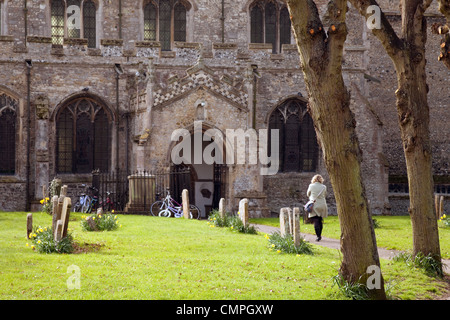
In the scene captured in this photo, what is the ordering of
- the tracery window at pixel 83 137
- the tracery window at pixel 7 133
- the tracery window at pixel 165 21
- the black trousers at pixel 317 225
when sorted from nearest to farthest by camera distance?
1. the black trousers at pixel 317 225
2. the tracery window at pixel 7 133
3. the tracery window at pixel 83 137
4. the tracery window at pixel 165 21

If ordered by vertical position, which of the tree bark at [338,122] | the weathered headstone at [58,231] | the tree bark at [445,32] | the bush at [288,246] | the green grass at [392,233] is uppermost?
the tree bark at [445,32]

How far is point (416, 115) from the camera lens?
402 inches

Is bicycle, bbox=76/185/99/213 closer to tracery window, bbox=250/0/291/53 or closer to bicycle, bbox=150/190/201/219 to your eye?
bicycle, bbox=150/190/201/219

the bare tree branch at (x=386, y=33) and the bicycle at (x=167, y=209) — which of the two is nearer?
the bare tree branch at (x=386, y=33)

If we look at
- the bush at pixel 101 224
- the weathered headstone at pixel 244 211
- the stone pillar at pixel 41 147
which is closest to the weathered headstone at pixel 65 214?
the bush at pixel 101 224

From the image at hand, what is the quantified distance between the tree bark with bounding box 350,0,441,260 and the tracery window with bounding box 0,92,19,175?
52.9 ft

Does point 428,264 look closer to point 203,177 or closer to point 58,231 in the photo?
point 58,231

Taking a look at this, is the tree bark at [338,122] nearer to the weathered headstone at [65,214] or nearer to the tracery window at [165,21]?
the weathered headstone at [65,214]

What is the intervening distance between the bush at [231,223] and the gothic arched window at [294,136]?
7.93m

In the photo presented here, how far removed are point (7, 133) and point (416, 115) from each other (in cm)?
1705

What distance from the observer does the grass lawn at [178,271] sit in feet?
25.3

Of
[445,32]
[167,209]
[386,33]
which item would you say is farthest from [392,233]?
[167,209]

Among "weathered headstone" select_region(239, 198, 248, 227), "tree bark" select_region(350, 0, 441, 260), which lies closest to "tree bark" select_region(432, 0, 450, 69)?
"tree bark" select_region(350, 0, 441, 260)
